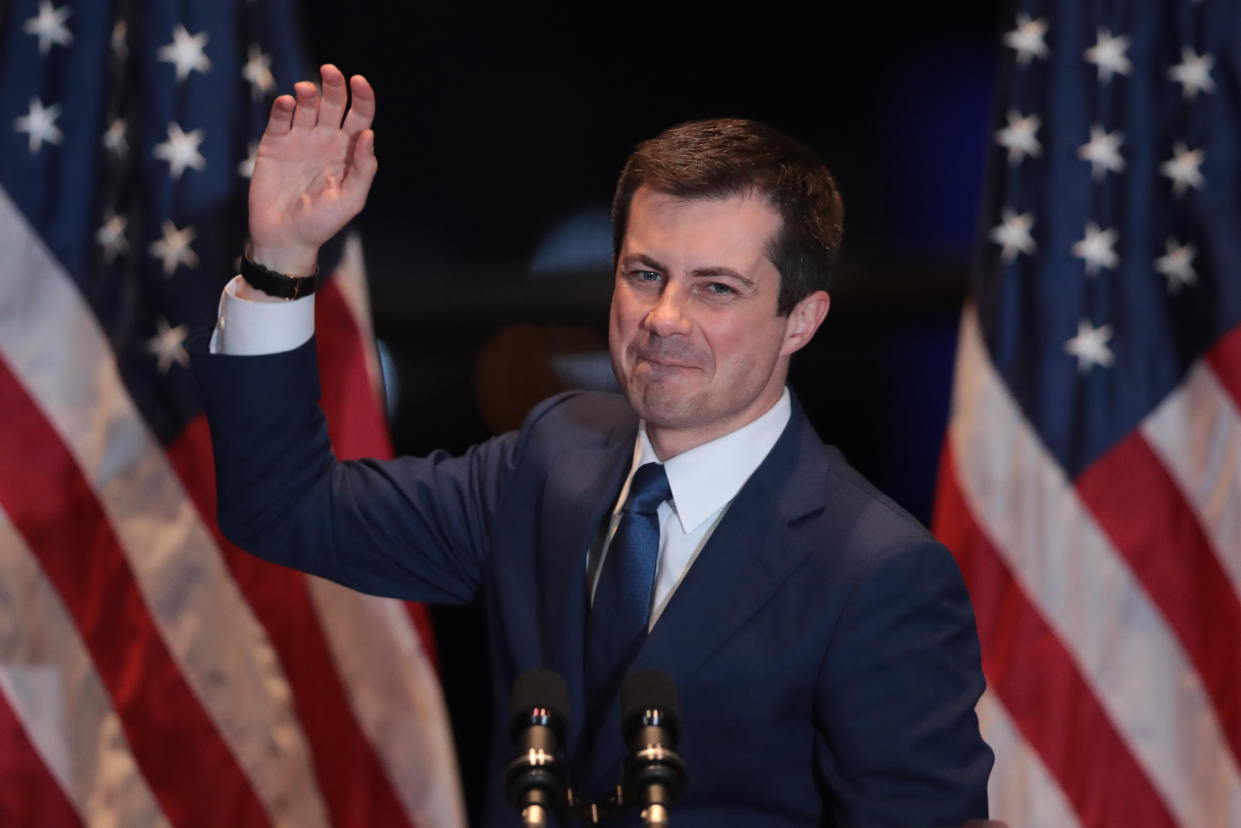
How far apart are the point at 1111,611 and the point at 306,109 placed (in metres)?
1.90

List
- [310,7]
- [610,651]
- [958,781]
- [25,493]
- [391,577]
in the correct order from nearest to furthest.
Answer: [958,781]
[610,651]
[391,577]
[25,493]
[310,7]

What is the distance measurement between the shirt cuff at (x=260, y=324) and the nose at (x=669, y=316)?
1.57 ft

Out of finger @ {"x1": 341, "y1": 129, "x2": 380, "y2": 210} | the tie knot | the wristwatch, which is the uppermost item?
finger @ {"x1": 341, "y1": 129, "x2": 380, "y2": 210}

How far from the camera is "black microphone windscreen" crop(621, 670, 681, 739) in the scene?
3.45ft

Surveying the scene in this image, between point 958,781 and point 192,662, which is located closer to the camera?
point 958,781

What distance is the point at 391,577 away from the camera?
193 cm

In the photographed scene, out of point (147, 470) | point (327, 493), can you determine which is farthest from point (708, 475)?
point (147, 470)

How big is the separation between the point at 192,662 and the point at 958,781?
5.57 ft

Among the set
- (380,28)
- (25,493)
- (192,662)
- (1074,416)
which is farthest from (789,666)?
(380,28)

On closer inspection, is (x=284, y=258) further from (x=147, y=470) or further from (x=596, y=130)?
(x=596, y=130)

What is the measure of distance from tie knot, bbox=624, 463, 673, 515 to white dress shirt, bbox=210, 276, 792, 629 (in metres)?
0.01

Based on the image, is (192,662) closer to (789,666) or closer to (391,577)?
(391,577)

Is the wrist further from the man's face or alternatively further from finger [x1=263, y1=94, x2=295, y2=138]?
the man's face

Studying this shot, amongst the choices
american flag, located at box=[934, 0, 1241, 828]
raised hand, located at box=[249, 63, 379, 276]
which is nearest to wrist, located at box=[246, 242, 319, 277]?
raised hand, located at box=[249, 63, 379, 276]
